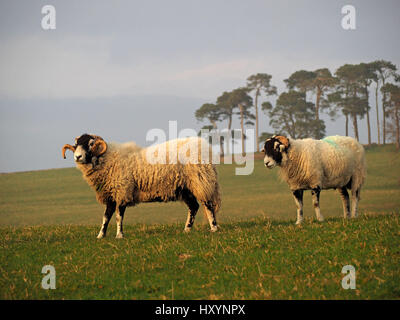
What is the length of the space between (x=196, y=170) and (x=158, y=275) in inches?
192

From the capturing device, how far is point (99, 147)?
13859mm

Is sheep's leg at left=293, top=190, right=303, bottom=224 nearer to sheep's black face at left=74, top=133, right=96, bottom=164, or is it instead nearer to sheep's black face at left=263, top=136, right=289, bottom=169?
sheep's black face at left=263, top=136, right=289, bottom=169

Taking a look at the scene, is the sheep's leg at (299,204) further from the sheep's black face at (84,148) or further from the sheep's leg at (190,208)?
the sheep's black face at (84,148)

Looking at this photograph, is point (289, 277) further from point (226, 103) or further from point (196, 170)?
point (226, 103)

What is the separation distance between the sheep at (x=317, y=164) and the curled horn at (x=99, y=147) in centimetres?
518

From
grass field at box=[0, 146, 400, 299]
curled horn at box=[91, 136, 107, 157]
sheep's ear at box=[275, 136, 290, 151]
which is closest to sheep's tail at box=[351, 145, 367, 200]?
grass field at box=[0, 146, 400, 299]

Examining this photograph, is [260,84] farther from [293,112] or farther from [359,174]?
[359,174]

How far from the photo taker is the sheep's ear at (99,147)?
13664 millimetres

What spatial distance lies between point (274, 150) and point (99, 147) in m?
5.66

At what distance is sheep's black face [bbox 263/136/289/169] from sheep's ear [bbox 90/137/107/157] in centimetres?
517

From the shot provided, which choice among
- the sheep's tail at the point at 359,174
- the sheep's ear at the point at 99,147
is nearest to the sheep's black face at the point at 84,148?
the sheep's ear at the point at 99,147

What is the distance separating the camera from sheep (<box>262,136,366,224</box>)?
14.5m

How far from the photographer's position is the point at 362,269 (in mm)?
8773
